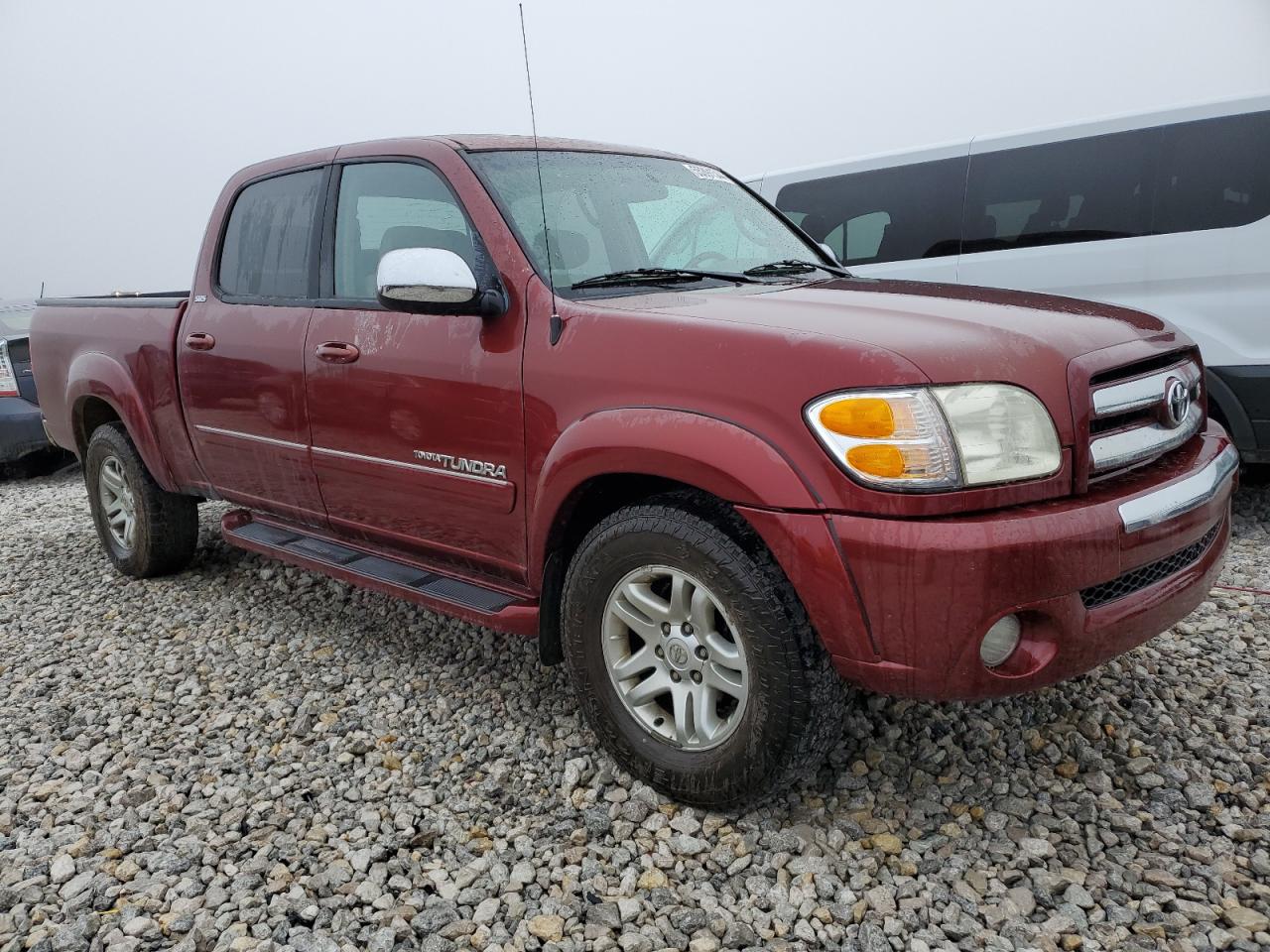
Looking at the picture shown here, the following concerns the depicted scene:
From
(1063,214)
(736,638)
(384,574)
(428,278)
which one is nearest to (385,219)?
(428,278)

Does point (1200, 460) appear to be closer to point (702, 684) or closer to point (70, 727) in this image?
point (702, 684)

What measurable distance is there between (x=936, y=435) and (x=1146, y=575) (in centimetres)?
70

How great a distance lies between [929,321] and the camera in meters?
2.26

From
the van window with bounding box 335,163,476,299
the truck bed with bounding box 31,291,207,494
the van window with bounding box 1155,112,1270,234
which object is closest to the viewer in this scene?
the van window with bounding box 335,163,476,299

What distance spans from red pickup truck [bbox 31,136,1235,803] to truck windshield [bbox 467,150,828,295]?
14 millimetres

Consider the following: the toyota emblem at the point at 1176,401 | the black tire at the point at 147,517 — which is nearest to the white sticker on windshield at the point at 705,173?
the toyota emblem at the point at 1176,401

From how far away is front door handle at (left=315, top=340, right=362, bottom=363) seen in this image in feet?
10.3

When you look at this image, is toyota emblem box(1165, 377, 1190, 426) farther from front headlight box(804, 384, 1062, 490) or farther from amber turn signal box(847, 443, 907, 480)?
amber turn signal box(847, 443, 907, 480)

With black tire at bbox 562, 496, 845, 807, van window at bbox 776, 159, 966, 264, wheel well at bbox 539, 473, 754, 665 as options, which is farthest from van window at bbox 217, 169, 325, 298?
van window at bbox 776, 159, 966, 264

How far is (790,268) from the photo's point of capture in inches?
128

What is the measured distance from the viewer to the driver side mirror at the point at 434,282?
263 cm

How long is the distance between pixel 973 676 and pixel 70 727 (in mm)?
2852

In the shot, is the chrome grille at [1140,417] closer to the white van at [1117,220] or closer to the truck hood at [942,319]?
the truck hood at [942,319]

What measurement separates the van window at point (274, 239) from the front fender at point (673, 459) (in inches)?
58.0
